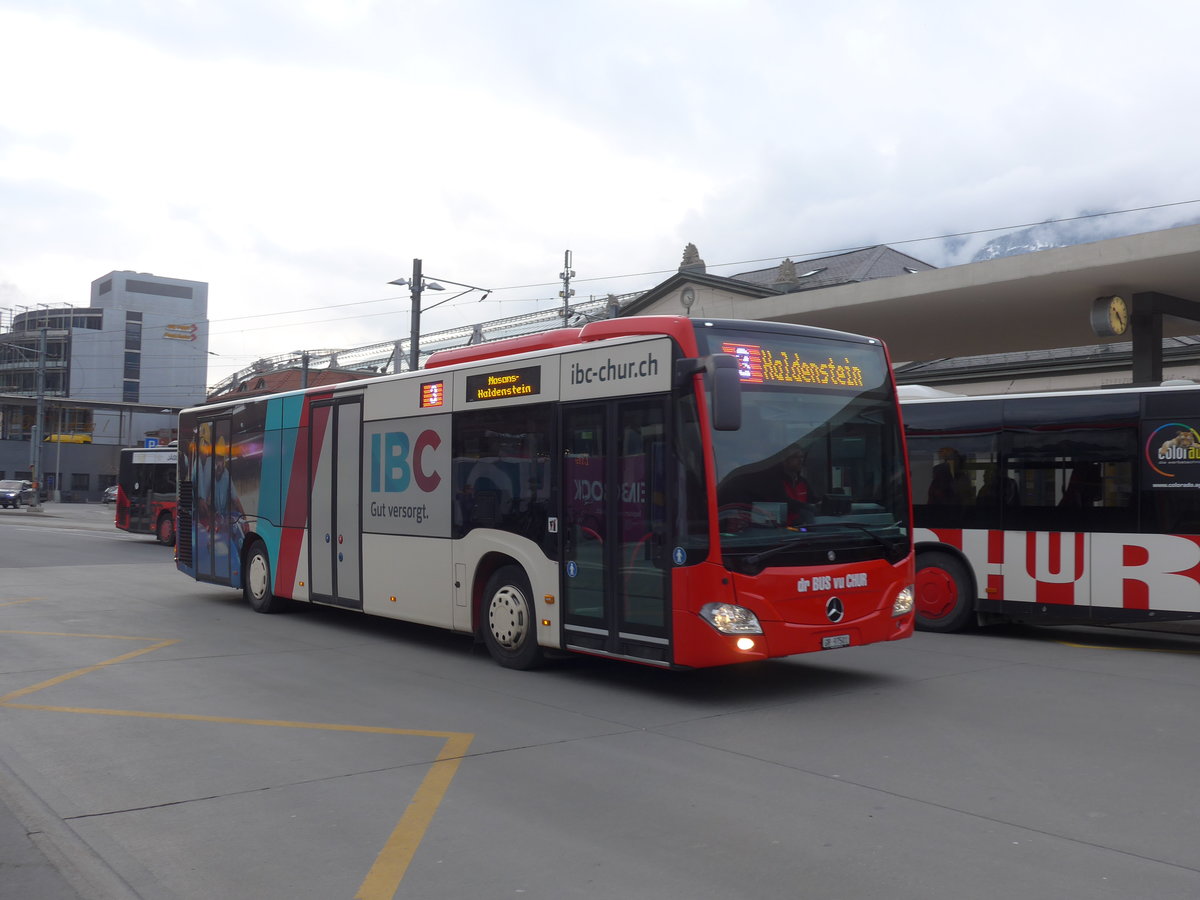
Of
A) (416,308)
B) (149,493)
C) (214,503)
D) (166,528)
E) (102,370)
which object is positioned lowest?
(166,528)

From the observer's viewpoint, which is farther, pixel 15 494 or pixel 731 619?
pixel 15 494

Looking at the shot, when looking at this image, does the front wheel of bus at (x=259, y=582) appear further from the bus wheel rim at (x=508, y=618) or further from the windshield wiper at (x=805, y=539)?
the windshield wiper at (x=805, y=539)

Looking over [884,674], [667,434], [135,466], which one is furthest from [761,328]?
[135,466]

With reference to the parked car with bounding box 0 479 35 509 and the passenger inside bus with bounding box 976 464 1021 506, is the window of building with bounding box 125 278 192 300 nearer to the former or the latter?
the parked car with bounding box 0 479 35 509

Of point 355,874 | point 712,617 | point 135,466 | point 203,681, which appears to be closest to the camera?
point 355,874

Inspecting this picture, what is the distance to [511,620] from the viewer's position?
9914 mm

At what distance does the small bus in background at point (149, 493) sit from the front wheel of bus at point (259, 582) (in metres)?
17.0

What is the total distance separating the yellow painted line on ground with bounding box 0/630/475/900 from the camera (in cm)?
473

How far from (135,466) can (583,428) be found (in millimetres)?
26403

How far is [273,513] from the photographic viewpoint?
1398 cm

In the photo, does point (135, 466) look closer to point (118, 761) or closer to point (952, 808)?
point (118, 761)

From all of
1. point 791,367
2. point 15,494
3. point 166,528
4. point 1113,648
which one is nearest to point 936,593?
point 1113,648

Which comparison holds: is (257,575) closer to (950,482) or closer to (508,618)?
(508,618)

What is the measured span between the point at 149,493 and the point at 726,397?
27.5m
